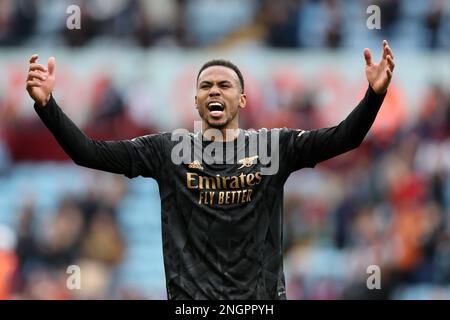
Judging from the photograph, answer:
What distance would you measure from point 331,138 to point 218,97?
75 cm

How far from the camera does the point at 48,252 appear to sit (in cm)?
1366

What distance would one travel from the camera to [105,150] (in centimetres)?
625

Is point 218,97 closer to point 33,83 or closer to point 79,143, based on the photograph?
point 79,143

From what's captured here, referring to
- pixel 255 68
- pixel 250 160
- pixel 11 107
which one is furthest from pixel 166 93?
pixel 250 160

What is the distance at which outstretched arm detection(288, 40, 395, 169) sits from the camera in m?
6.08

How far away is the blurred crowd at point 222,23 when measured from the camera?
15.5m
